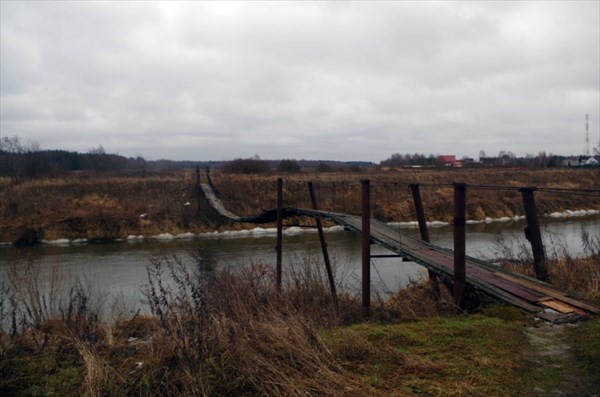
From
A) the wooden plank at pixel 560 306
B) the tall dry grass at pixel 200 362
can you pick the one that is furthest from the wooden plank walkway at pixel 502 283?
the tall dry grass at pixel 200 362

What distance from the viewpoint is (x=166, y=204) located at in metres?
29.7

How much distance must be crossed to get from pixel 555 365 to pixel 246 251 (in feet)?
55.4

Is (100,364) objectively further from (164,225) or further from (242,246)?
(164,225)

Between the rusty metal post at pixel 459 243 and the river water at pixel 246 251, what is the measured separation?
255 inches

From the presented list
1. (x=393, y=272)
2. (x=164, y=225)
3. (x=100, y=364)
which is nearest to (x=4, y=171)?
(x=164, y=225)

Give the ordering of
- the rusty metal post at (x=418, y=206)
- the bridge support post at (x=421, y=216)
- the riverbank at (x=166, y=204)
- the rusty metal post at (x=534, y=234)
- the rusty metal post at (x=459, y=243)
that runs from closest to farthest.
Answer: the rusty metal post at (x=459, y=243) < the rusty metal post at (x=534, y=234) < the bridge support post at (x=421, y=216) < the rusty metal post at (x=418, y=206) < the riverbank at (x=166, y=204)

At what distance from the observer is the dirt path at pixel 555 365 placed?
10.3 feet

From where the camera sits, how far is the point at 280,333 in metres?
3.87

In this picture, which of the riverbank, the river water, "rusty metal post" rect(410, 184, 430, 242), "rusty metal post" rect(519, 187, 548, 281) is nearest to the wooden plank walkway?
"rusty metal post" rect(410, 184, 430, 242)

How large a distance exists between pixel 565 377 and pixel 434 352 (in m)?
0.96

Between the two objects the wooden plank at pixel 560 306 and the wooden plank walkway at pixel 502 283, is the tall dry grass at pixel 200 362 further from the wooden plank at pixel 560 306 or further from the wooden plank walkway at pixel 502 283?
the wooden plank at pixel 560 306

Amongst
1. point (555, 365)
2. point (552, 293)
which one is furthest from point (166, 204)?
point (555, 365)

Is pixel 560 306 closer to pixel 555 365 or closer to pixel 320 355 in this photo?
pixel 555 365

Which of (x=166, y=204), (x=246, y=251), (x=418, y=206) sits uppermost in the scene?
(x=418, y=206)
